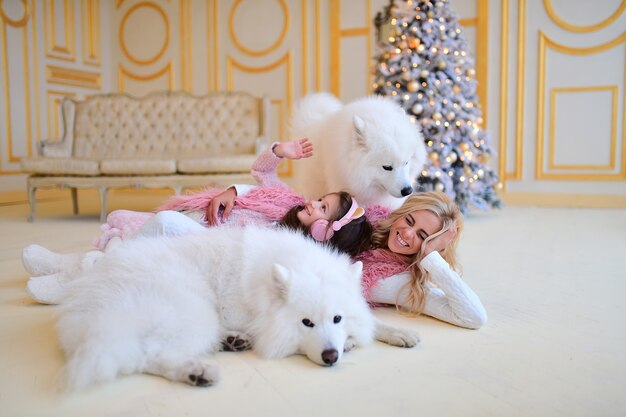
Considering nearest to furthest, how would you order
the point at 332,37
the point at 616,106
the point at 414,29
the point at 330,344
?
1. the point at 330,344
2. the point at 414,29
3. the point at 616,106
4. the point at 332,37

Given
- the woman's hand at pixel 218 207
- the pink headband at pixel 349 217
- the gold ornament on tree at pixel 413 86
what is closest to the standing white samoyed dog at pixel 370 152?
the pink headband at pixel 349 217

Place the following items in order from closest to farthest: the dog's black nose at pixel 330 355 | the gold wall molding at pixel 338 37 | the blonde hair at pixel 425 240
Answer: the dog's black nose at pixel 330 355, the blonde hair at pixel 425 240, the gold wall molding at pixel 338 37

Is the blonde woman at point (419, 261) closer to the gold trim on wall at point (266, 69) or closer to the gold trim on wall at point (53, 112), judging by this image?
the gold trim on wall at point (266, 69)

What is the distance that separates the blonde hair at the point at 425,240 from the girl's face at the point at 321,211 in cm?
26

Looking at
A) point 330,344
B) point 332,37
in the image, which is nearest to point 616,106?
point 332,37

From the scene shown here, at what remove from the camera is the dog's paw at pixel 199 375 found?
4.43ft

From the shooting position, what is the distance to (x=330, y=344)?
148cm

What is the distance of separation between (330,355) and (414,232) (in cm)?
80

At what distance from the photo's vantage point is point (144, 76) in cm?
813

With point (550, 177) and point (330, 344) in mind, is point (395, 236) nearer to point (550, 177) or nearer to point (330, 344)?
point (330, 344)

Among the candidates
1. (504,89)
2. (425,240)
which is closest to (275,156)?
(425,240)

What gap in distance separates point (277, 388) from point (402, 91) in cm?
386

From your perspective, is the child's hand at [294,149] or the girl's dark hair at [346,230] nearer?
the girl's dark hair at [346,230]

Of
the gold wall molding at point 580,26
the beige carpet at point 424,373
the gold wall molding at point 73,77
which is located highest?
the gold wall molding at point 580,26
